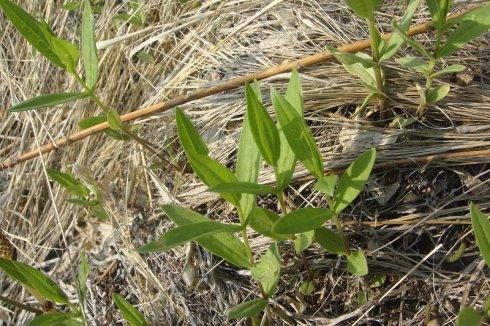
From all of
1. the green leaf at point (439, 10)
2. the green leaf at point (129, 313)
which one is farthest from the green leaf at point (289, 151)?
the green leaf at point (129, 313)

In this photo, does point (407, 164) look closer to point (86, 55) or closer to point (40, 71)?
point (86, 55)

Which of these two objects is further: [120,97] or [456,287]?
[120,97]

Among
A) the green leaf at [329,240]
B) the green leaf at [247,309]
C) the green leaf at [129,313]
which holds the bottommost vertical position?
the green leaf at [129,313]

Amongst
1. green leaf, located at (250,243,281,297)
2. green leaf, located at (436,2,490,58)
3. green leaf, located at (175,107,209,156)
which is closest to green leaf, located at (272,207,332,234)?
green leaf, located at (250,243,281,297)

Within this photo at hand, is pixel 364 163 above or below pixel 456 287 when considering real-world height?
above

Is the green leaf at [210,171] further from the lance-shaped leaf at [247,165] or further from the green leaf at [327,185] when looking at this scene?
the green leaf at [327,185]

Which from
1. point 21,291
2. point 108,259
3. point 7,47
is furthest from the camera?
point 7,47

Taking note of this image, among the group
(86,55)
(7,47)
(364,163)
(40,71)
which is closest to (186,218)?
(364,163)
